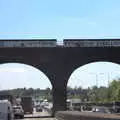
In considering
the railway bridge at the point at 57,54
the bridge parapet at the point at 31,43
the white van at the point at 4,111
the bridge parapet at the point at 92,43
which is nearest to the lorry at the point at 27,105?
the railway bridge at the point at 57,54

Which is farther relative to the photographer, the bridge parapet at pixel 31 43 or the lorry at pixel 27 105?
the lorry at pixel 27 105

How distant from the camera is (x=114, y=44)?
268 feet

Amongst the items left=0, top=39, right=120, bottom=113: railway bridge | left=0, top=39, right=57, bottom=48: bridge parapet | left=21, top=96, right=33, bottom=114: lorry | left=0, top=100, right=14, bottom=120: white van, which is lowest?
left=0, top=100, right=14, bottom=120: white van

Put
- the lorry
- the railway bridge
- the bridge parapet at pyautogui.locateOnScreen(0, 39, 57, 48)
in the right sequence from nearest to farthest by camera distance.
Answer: the railway bridge < the bridge parapet at pyautogui.locateOnScreen(0, 39, 57, 48) < the lorry

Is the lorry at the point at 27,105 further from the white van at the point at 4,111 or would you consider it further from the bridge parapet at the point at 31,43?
the white van at the point at 4,111

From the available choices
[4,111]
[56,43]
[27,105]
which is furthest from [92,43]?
[4,111]

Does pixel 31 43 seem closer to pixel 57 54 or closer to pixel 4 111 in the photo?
pixel 57 54

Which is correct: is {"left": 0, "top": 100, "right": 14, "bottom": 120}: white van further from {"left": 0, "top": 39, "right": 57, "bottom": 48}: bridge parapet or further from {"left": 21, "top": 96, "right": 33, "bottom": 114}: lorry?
{"left": 21, "top": 96, "right": 33, "bottom": 114}: lorry

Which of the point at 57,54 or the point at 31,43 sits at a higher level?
the point at 31,43

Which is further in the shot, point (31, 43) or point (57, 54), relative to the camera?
point (31, 43)

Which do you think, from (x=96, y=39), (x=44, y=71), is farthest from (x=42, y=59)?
(x=96, y=39)

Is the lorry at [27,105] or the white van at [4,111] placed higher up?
the lorry at [27,105]

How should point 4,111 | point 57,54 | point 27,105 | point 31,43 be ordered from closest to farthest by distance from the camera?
point 4,111 → point 57,54 → point 31,43 → point 27,105

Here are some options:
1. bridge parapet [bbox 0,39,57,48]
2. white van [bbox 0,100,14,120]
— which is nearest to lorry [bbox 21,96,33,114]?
bridge parapet [bbox 0,39,57,48]
